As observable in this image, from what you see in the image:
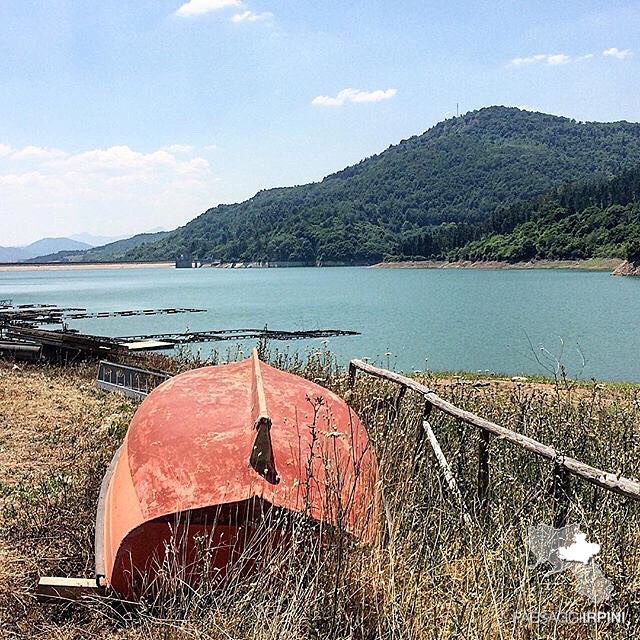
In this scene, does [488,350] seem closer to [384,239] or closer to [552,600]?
[552,600]

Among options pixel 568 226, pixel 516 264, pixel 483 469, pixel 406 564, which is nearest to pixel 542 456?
pixel 483 469

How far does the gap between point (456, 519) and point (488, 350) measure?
81.8 feet

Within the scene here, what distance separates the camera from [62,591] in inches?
158

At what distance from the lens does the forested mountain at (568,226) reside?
11750cm

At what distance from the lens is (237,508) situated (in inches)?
150

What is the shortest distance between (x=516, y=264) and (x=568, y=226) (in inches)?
455

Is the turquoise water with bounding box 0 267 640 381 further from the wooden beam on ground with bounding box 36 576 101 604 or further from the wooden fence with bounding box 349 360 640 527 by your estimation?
the wooden beam on ground with bounding box 36 576 101 604

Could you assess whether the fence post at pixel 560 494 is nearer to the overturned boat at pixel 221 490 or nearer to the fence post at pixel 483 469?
the fence post at pixel 483 469

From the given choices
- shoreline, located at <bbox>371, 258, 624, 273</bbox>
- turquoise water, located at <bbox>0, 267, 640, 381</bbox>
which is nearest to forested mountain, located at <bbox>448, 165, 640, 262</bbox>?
shoreline, located at <bbox>371, 258, 624, 273</bbox>

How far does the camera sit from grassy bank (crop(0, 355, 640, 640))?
10.8ft

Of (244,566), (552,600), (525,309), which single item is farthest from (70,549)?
(525,309)

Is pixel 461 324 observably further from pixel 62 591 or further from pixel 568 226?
pixel 568 226

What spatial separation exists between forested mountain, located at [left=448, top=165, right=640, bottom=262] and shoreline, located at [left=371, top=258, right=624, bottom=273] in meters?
0.98

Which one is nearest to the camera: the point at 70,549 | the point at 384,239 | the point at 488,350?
the point at 70,549
